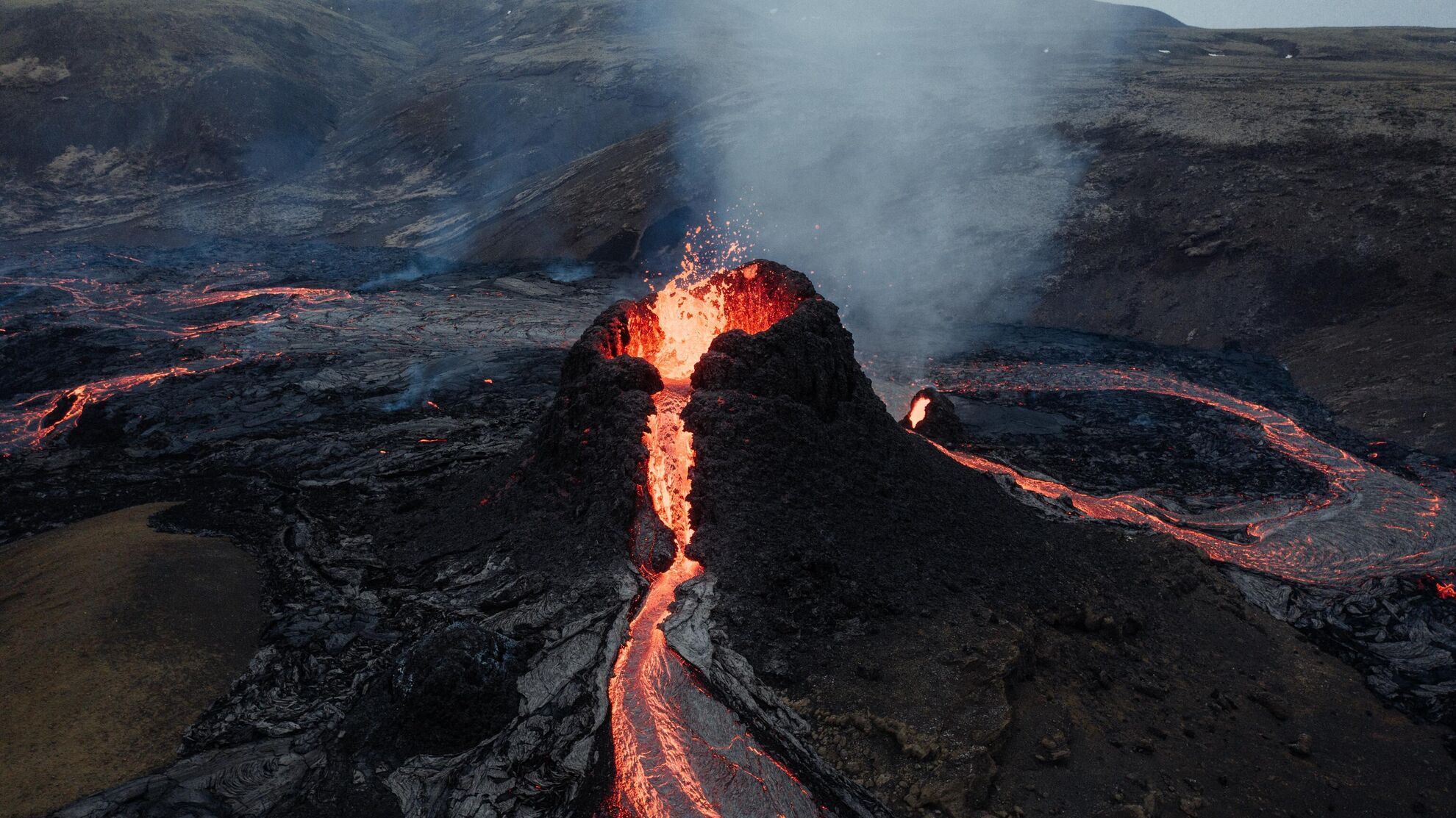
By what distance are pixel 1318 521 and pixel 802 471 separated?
10.5 metres

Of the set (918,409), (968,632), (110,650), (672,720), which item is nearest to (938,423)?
(918,409)

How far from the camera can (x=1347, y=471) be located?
15656 millimetres

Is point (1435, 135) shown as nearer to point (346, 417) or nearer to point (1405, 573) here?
point (1405, 573)

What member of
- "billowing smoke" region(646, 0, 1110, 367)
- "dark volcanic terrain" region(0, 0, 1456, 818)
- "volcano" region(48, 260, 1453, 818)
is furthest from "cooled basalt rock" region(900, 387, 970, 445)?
"billowing smoke" region(646, 0, 1110, 367)

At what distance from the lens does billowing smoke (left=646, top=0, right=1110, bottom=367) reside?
2897 cm

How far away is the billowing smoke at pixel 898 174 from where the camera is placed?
29.0 meters

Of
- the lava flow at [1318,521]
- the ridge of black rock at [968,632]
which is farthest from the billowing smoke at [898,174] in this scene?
the ridge of black rock at [968,632]

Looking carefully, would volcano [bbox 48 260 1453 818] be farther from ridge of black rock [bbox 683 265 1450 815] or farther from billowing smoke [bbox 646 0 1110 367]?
billowing smoke [bbox 646 0 1110 367]

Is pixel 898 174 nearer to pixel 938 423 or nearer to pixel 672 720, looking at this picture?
pixel 938 423

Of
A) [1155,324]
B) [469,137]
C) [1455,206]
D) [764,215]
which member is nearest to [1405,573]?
[1155,324]

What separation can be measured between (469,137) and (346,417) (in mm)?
38244

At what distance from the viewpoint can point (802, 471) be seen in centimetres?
955

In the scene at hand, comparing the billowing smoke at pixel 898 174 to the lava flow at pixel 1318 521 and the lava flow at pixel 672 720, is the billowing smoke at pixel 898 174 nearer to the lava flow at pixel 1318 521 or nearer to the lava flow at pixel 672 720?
the lava flow at pixel 1318 521

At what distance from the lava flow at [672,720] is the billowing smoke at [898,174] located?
15.5 m
